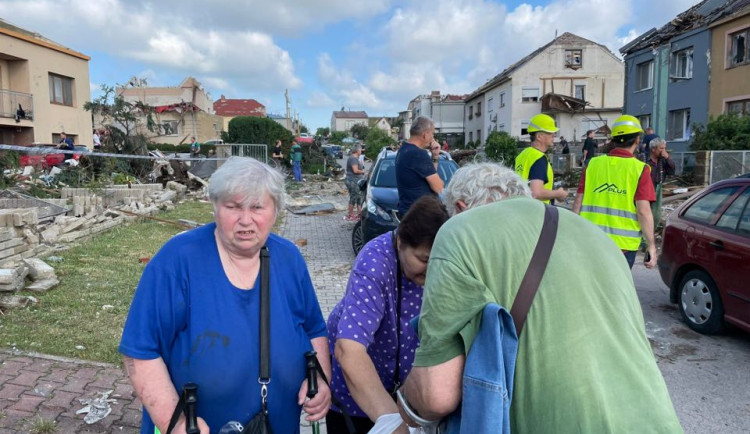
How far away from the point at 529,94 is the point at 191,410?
1653 inches

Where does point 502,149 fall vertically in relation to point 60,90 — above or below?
below

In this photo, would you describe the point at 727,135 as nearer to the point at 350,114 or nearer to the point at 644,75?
the point at 644,75

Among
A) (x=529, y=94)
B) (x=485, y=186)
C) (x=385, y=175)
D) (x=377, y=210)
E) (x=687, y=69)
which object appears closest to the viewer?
(x=485, y=186)

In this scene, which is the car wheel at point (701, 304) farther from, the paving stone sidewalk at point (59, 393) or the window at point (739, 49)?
the window at point (739, 49)

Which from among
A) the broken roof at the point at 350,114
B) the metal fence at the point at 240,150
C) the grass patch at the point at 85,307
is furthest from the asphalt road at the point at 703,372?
the broken roof at the point at 350,114

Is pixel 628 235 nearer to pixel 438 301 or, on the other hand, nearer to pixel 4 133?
pixel 438 301

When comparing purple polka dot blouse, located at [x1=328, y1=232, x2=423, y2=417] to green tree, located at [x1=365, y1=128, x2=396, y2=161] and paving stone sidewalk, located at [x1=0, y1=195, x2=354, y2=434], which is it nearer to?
paving stone sidewalk, located at [x1=0, y1=195, x2=354, y2=434]

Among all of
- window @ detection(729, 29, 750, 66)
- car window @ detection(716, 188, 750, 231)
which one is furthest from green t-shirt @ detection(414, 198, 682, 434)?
window @ detection(729, 29, 750, 66)

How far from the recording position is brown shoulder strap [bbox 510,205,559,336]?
4.34 feet

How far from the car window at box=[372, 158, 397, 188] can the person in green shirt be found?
7.51 meters

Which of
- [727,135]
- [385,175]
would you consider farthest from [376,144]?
[385,175]

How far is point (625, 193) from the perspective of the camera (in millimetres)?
4918

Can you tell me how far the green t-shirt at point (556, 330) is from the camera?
1.31 metres

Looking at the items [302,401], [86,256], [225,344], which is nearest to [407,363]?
[302,401]
